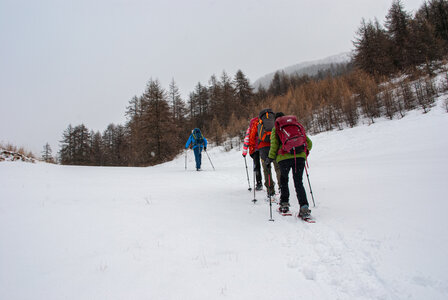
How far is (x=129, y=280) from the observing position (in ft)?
5.97

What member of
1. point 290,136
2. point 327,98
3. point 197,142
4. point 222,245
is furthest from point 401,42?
point 222,245

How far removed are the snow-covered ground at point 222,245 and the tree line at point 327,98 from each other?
36.8ft

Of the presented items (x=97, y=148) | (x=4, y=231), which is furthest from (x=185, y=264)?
(x=97, y=148)

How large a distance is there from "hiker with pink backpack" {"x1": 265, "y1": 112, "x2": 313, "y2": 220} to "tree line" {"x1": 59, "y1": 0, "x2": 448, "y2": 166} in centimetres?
1215

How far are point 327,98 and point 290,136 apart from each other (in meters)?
16.3

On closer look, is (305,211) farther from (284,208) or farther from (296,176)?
(296,176)

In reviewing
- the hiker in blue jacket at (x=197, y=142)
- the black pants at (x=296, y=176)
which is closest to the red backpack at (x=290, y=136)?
the black pants at (x=296, y=176)

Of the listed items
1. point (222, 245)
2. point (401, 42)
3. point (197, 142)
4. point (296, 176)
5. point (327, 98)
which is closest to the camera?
point (222, 245)

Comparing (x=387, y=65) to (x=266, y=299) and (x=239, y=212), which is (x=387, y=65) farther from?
(x=266, y=299)

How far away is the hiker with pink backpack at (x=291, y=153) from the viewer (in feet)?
11.5

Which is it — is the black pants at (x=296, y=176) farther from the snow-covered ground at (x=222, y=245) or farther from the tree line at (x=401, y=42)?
the tree line at (x=401, y=42)

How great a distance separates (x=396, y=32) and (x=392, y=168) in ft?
103

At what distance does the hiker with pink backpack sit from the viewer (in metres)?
3.51

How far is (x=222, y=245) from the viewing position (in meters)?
2.54
